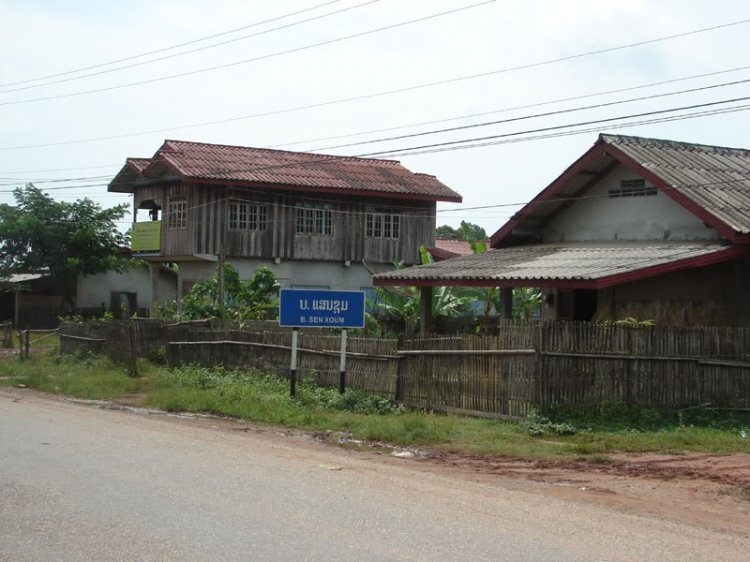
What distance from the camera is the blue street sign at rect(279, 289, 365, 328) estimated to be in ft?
52.5

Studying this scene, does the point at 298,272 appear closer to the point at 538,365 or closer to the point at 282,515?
the point at 538,365

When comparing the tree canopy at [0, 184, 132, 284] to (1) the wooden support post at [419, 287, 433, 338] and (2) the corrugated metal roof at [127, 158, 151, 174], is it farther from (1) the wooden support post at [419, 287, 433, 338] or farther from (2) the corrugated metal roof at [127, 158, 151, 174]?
(1) the wooden support post at [419, 287, 433, 338]

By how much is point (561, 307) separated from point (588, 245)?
1646 millimetres

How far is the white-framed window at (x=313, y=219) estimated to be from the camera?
109 feet

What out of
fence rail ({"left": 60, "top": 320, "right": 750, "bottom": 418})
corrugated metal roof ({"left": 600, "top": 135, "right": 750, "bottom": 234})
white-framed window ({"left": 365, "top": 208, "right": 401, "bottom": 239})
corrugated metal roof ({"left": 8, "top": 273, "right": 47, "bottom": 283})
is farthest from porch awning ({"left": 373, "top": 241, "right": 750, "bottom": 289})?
corrugated metal roof ({"left": 8, "top": 273, "right": 47, "bottom": 283})

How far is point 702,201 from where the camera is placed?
55.3 feet

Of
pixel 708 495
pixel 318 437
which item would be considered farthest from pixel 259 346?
pixel 708 495

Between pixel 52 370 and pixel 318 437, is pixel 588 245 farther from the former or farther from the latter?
pixel 52 370

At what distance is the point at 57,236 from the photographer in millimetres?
38656

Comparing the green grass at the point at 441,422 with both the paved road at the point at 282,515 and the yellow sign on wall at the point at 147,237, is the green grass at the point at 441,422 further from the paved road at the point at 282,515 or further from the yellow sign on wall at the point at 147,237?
the yellow sign on wall at the point at 147,237

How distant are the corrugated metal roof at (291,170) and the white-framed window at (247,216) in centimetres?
129

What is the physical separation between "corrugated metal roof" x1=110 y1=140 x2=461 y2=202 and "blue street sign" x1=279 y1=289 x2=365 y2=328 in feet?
50.7

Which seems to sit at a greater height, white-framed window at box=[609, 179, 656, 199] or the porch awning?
white-framed window at box=[609, 179, 656, 199]

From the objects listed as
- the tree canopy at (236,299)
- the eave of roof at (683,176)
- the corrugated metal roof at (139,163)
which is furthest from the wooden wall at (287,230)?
the eave of roof at (683,176)
